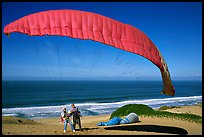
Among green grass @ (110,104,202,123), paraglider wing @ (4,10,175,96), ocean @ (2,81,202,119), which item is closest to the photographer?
paraglider wing @ (4,10,175,96)

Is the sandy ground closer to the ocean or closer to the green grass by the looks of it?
the green grass

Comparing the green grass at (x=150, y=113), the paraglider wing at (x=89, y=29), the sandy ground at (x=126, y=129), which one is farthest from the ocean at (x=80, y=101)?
the paraglider wing at (x=89, y=29)

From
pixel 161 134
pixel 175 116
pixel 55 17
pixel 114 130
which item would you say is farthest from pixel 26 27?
pixel 175 116

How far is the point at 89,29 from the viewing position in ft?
23.9

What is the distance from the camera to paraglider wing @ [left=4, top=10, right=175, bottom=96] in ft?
22.9

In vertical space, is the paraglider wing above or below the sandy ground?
above

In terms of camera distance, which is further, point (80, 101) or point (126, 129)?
point (80, 101)

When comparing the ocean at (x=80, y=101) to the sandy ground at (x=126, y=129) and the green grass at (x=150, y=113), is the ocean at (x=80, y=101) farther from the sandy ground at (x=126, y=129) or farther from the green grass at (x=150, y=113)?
the sandy ground at (x=126, y=129)

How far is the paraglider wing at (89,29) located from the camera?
698 centimetres

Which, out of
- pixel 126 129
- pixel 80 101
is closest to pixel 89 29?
pixel 126 129

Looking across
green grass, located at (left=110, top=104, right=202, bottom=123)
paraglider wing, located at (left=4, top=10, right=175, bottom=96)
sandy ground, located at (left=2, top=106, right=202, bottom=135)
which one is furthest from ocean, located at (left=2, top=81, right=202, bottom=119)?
paraglider wing, located at (left=4, top=10, right=175, bottom=96)

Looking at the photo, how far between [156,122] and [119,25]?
20.0ft

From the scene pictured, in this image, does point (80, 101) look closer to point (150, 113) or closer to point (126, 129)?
point (150, 113)

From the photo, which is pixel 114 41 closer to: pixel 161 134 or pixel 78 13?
pixel 78 13
